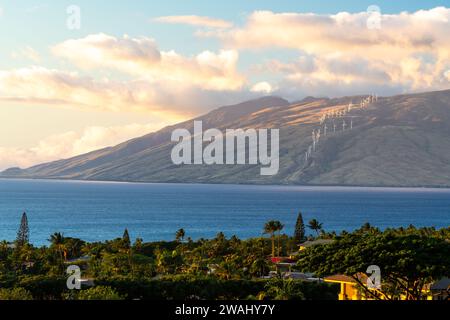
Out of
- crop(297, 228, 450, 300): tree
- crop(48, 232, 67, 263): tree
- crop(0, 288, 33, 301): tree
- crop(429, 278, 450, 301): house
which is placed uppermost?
crop(297, 228, 450, 300): tree

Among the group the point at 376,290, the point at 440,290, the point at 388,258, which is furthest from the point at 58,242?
the point at 388,258

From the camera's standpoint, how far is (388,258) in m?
35.3

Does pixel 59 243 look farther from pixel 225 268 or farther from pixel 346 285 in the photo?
pixel 346 285

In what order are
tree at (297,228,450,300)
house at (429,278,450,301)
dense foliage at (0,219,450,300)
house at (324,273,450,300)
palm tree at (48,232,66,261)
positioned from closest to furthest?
Answer: tree at (297,228,450,300) < dense foliage at (0,219,450,300) < house at (324,273,450,300) < house at (429,278,450,301) < palm tree at (48,232,66,261)

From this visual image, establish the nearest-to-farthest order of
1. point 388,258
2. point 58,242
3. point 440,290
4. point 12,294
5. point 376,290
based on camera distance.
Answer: point 388,258
point 376,290
point 440,290
point 12,294
point 58,242

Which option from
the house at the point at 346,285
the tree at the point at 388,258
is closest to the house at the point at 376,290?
the house at the point at 346,285

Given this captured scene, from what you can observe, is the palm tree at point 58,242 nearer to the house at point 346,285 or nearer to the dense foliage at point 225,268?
the dense foliage at point 225,268

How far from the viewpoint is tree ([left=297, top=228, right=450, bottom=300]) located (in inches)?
1375

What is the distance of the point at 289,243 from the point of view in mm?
120938

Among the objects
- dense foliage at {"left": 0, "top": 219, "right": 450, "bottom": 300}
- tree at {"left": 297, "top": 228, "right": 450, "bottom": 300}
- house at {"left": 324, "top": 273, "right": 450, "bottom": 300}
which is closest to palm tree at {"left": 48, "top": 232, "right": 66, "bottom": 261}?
dense foliage at {"left": 0, "top": 219, "right": 450, "bottom": 300}

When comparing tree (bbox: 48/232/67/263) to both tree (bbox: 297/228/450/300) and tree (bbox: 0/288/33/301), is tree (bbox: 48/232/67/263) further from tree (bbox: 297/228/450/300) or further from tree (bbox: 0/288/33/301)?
tree (bbox: 297/228/450/300)
